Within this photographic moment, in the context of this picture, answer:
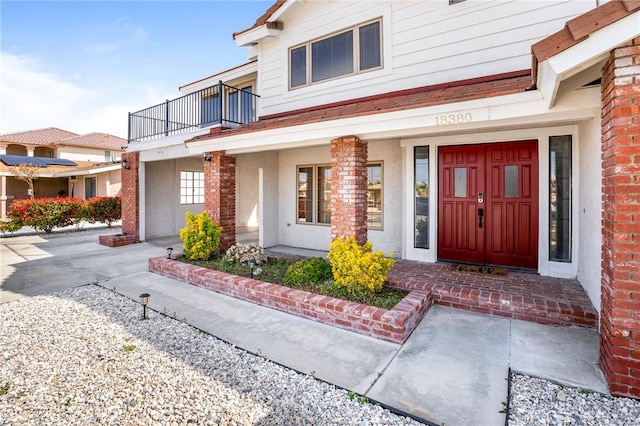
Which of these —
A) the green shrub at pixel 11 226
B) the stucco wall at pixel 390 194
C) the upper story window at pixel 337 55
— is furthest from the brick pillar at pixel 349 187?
the green shrub at pixel 11 226

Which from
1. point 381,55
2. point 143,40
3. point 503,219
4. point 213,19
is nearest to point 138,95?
point 143,40

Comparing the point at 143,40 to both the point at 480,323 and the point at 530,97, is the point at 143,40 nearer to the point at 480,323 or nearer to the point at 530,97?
the point at 530,97

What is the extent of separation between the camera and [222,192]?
7844mm

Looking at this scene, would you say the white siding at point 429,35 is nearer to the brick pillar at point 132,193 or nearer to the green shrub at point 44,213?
the brick pillar at point 132,193

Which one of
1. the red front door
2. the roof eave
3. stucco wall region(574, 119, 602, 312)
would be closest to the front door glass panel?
the red front door

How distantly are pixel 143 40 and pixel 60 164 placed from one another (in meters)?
16.5

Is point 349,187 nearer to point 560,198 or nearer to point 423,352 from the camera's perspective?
point 423,352

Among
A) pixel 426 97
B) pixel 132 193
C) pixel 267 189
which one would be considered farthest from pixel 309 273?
pixel 132 193

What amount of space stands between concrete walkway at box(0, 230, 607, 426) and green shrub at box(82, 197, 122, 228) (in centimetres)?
1064

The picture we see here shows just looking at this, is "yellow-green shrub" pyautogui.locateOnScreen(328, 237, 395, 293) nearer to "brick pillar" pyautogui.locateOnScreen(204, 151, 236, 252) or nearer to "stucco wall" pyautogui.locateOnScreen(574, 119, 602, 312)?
"stucco wall" pyautogui.locateOnScreen(574, 119, 602, 312)

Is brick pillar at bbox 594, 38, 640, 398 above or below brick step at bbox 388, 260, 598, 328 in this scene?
above

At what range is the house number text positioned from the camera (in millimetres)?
4180

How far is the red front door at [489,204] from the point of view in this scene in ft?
19.5

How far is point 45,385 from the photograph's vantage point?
3033 millimetres
